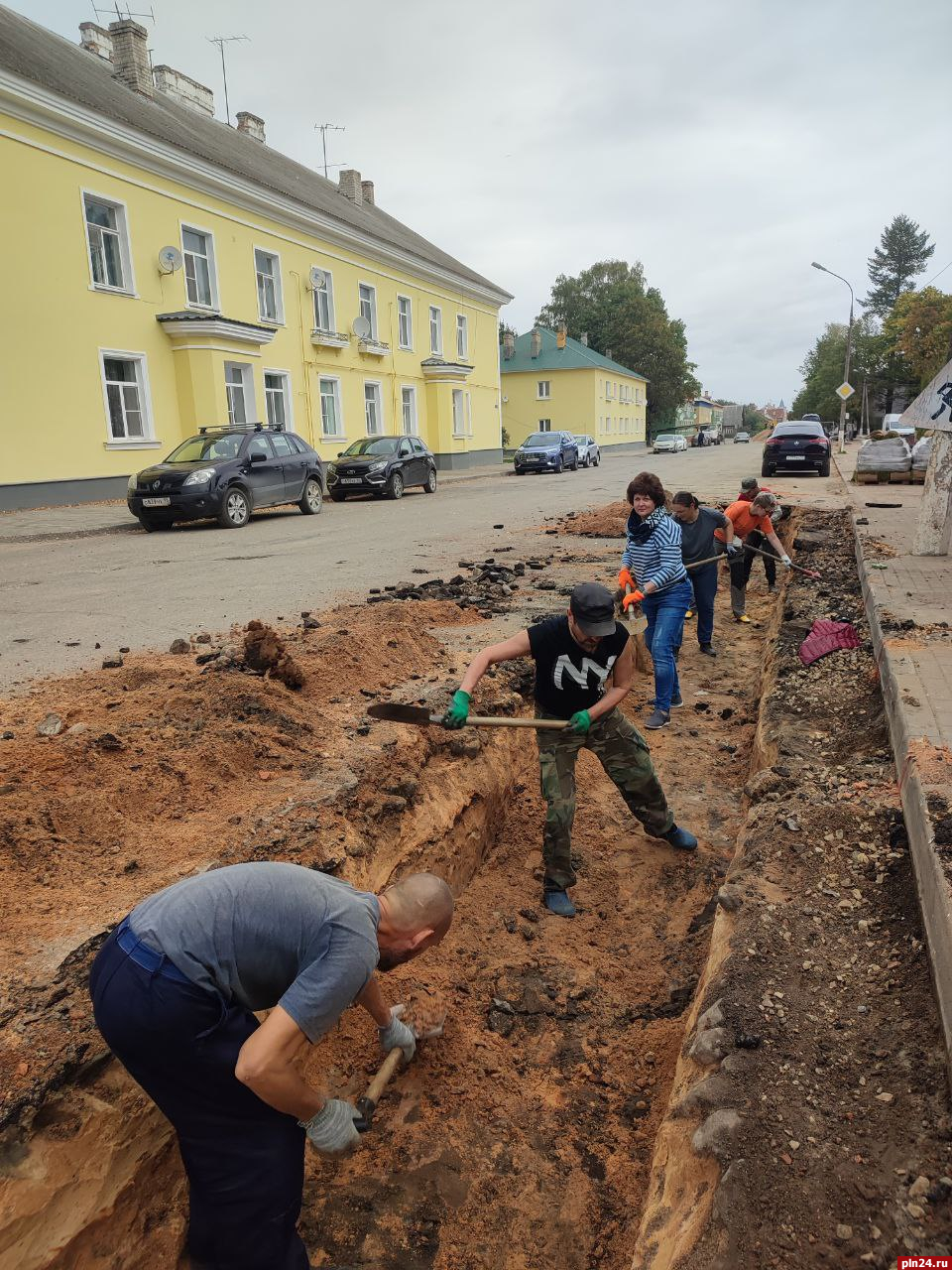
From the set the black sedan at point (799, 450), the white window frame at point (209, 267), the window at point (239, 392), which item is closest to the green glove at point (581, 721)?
the white window frame at point (209, 267)

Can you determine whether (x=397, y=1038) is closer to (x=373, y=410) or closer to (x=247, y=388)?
(x=247, y=388)

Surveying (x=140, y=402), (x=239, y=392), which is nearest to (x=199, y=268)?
(x=239, y=392)

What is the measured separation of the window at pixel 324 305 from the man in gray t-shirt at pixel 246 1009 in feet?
81.6

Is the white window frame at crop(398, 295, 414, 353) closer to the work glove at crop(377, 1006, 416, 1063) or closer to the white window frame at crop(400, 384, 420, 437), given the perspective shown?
the white window frame at crop(400, 384, 420, 437)

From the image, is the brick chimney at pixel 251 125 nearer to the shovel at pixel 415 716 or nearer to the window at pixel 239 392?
the window at pixel 239 392

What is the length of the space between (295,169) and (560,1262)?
33207mm

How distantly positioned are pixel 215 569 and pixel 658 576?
571 centimetres

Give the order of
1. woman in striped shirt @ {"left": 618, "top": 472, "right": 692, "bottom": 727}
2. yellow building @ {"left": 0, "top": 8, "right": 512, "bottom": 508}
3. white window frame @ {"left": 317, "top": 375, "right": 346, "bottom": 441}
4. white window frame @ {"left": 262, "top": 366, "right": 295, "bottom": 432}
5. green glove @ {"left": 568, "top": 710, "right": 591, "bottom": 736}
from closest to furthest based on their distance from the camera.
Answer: green glove @ {"left": 568, "top": 710, "right": 591, "bottom": 736} → woman in striped shirt @ {"left": 618, "top": 472, "right": 692, "bottom": 727} → yellow building @ {"left": 0, "top": 8, "right": 512, "bottom": 508} → white window frame @ {"left": 262, "top": 366, "right": 295, "bottom": 432} → white window frame @ {"left": 317, "top": 375, "right": 346, "bottom": 441}

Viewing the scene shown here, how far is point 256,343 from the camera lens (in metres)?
20.8

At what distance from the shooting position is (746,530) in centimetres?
948

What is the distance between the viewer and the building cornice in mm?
15094

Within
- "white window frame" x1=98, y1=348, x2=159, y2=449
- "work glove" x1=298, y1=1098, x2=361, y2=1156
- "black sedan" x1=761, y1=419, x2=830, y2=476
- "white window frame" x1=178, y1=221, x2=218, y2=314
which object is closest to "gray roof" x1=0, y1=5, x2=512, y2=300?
"white window frame" x1=178, y1=221, x2=218, y2=314

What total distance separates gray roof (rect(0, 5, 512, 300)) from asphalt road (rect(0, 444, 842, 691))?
362 inches

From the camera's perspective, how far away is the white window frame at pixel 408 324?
29.5 metres
